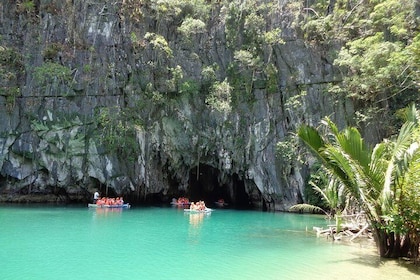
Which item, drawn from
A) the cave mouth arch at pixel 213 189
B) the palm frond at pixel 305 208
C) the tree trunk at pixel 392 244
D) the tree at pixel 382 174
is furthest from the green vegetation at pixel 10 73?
the tree trunk at pixel 392 244

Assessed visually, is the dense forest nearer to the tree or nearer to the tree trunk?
the tree trunk

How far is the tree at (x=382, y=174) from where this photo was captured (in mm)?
7504

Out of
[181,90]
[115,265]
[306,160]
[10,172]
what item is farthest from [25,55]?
[115,265]

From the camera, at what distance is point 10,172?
2281cm

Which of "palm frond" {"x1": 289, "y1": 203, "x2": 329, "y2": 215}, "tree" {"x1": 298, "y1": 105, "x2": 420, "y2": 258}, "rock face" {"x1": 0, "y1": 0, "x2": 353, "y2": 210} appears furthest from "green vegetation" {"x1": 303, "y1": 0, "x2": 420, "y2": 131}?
"tree" {"x1": 298, "y1": 105, "x2": 420, "y2": 258}

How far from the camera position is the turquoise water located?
7594 millimetres

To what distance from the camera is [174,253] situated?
9.62m

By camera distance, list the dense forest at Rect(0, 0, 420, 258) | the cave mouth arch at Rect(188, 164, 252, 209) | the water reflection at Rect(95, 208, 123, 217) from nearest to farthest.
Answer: the water reflection at Rect(95, 208, 123, 217) < the dense forest at Rect(0, 0, 420, 258) < the cave mouth arch at Rect(188, 164, 252, 209)

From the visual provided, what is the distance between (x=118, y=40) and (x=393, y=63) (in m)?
15.9

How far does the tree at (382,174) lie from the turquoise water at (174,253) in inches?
23.6

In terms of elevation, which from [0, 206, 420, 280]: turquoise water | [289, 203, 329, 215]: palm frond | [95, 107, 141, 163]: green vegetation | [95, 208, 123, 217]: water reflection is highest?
[95, 107, 141, 163]: green vegetation

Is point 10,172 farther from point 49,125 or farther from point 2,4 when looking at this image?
point 2,4

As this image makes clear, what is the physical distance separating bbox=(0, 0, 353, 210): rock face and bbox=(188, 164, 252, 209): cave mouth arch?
11.8 ft

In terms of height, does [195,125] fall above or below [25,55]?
below
